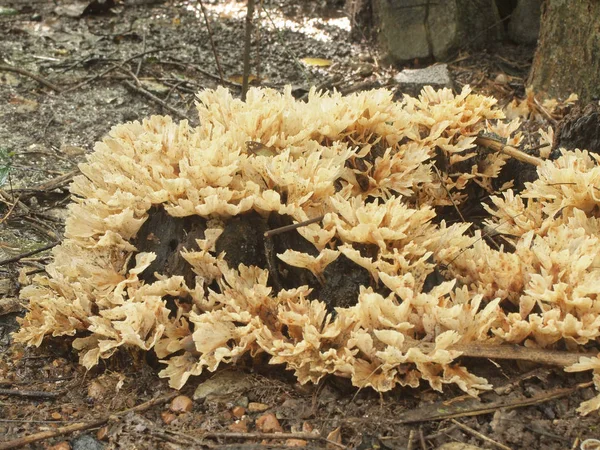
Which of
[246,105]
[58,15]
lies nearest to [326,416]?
[246,105]

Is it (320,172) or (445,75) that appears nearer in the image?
(320,172)

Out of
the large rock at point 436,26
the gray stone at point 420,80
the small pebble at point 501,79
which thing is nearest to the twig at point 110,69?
the large rock at point 436,26

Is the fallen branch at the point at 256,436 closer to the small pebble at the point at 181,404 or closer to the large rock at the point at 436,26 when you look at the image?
the small pebble at the point at 181,404

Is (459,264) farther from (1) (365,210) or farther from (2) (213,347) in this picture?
(2) (213,347)

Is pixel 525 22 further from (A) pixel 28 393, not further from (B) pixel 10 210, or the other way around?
(A) pixel 28 393

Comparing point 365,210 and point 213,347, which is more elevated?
point 365,210

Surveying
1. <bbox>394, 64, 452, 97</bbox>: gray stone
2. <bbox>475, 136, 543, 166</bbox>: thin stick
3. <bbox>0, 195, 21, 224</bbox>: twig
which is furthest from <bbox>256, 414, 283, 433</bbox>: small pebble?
<bbox>394, 64, 452, 97</bbox>: gray stone

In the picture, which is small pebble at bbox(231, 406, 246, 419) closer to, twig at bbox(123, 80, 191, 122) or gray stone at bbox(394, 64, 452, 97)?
twig at bbox(123, 80, 191, 122)

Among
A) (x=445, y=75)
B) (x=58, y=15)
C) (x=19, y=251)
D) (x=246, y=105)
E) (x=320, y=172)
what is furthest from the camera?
(x=58, y=15)
